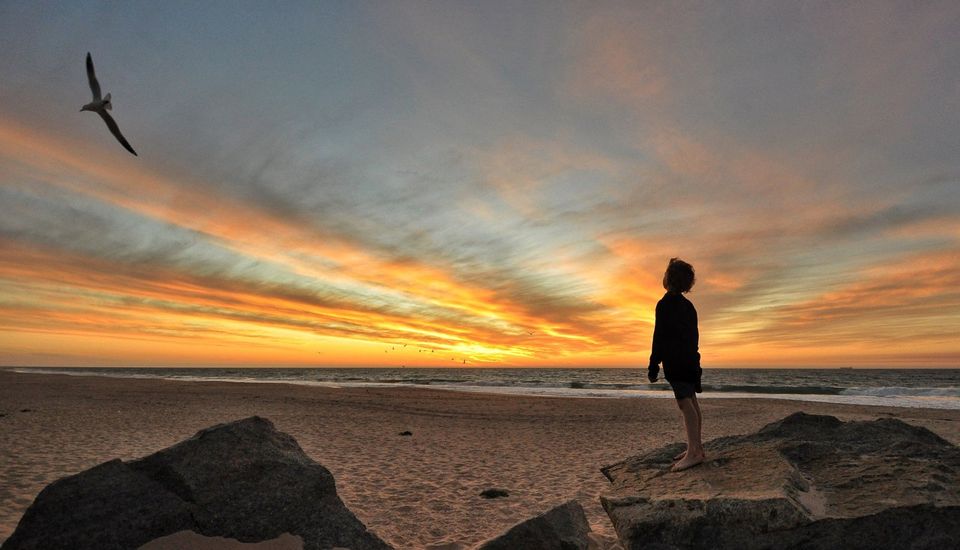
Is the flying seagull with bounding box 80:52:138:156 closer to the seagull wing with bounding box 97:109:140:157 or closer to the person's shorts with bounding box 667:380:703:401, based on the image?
the seagull wing with bounding box 97:109:140:157

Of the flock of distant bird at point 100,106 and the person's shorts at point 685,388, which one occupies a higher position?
the flock of distant bird at point 100,106

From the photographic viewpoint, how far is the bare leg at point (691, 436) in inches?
243

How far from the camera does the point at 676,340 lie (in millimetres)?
6312

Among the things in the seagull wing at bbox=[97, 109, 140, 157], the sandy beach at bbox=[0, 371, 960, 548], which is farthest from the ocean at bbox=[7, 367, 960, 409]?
the seagull wing at bbox=[97, 109, 140, 157]

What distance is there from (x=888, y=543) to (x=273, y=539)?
5502mm

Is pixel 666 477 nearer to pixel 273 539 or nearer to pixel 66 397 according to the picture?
pixel 273 539

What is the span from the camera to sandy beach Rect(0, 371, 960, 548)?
303 inches

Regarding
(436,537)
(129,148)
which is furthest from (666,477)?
(129,148)

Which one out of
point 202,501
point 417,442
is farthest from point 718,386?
point 202,501

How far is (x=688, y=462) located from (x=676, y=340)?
1.52 m

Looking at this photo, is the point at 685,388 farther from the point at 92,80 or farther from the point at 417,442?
the point at 92,80

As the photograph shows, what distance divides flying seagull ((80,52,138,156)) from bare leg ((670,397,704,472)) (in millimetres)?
11931

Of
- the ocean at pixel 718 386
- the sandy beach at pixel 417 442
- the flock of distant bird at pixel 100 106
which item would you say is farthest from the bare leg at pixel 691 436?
the ocean at pixel 718 386

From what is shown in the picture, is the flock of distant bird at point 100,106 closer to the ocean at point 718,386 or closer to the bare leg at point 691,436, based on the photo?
the bare leg at point 691,436
